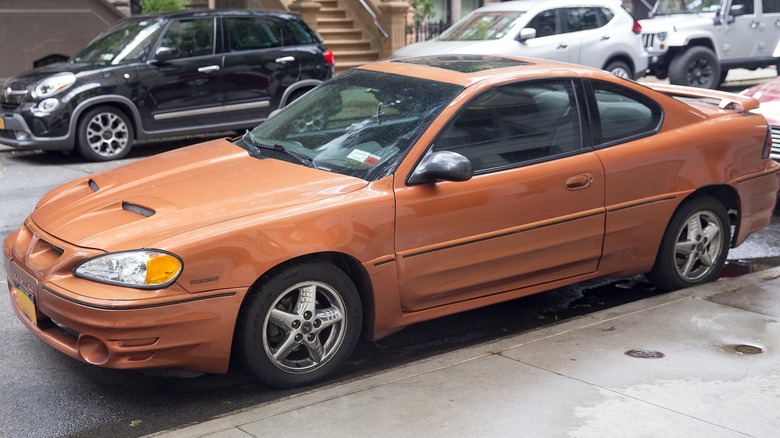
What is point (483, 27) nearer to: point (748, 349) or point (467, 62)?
Result: point (467, 62)

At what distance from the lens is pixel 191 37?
12984mm

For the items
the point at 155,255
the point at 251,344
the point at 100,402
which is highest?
the point at 155,255

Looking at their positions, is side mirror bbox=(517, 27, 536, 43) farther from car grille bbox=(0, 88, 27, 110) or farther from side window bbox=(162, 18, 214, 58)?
car grille bbox=(0, 88, 27, 110)

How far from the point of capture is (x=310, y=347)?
509 cm

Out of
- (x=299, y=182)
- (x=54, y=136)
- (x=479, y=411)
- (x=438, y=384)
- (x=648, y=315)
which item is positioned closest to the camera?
(x=479, y=411)

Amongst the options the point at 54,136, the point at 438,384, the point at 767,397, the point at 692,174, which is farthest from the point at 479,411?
the point at 54,136

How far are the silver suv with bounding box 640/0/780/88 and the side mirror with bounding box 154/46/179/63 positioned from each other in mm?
8738

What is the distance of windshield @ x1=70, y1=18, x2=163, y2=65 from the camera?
12.6m

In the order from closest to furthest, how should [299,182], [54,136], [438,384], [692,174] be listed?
[438,384], [299,182], [692,174], [54,136]

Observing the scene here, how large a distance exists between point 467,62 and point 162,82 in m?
7.07

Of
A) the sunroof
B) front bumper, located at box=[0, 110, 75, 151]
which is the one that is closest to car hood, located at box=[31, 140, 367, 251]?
the sunroof

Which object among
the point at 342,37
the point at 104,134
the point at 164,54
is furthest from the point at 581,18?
the point at 104,134

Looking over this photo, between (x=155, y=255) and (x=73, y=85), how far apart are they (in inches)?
315

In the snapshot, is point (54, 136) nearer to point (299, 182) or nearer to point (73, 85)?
point (73, 85)
